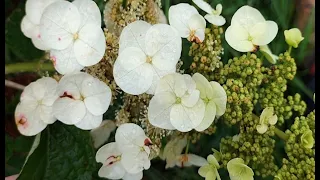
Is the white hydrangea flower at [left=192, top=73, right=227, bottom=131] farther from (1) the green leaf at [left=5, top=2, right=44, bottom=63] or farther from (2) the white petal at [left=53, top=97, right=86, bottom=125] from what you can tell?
(1) the green leaf at [left=5, top=2, right=44, bottom=63]

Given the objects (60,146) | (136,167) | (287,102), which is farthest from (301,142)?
(60,146)

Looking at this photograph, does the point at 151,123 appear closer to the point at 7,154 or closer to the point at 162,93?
the point at 162,93

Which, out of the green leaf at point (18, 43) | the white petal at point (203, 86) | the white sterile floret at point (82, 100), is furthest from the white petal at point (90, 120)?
the green leaf at point (18, 43)

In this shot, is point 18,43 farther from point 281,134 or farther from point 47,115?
point 281,134

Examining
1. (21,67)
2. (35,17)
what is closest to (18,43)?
(21,67)

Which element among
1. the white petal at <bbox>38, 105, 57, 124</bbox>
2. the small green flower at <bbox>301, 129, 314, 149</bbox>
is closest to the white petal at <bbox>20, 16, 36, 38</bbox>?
the white petal at <bbox>38, 105, 57, 124</bbox>
